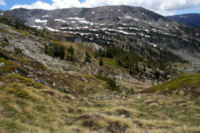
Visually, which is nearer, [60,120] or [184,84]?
[60,120]

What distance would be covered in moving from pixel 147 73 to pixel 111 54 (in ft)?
125

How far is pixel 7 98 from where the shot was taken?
50.6 feet

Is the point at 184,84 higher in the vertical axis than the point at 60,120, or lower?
lower

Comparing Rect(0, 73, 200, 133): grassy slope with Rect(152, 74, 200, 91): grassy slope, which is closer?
Rect(0, 73, 200, 133): grassy slope

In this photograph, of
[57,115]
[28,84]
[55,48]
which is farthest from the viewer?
[55,48]

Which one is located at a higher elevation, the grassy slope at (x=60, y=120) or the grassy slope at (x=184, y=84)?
the grassy slope at (x=60, y=120)

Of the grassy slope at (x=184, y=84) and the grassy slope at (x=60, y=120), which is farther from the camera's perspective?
the grassy slope at (x=184, y=84)

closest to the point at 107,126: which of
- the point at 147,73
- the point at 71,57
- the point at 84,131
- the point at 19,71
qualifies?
the point at 84,131

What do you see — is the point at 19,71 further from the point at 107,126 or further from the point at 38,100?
the point at 107,126

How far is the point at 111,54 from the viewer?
14150 cm

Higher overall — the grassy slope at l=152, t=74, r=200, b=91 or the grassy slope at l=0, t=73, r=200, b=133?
the grassy slope at l=0, t=73, r=200, b=133

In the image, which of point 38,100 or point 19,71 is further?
point 19,71

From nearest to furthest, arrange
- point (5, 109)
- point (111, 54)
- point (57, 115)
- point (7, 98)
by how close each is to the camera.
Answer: point (5, 109)
point (57, 115)
point (7, 98)
point (111, 54)

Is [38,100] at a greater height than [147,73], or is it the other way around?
[38,100]
